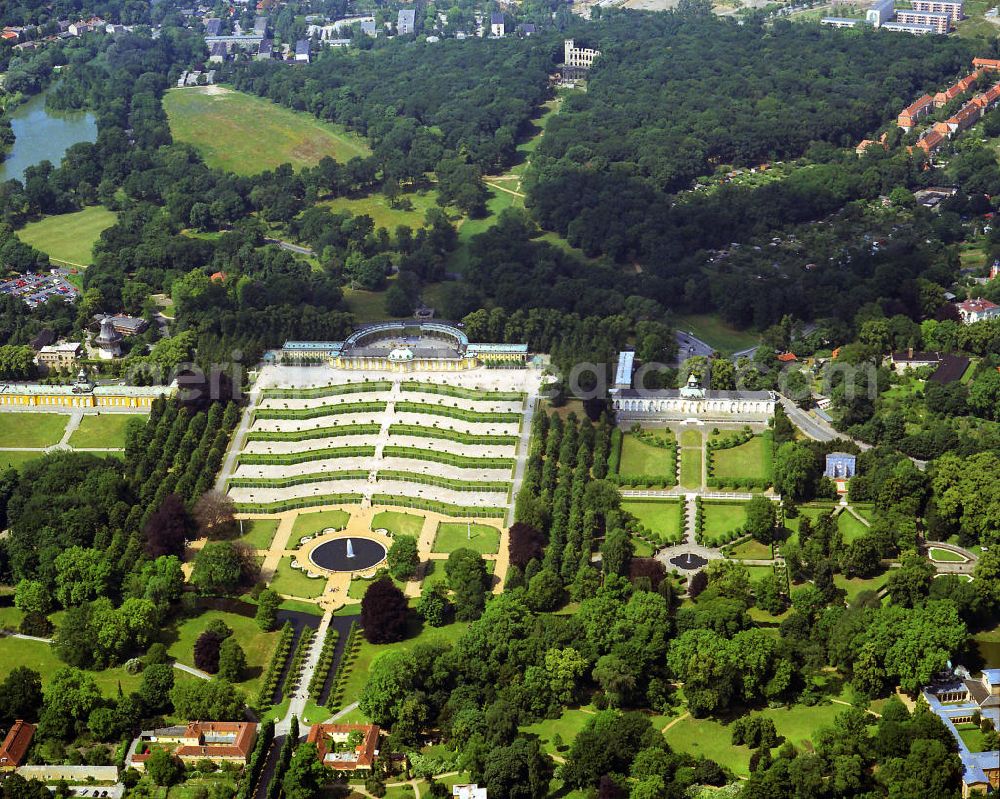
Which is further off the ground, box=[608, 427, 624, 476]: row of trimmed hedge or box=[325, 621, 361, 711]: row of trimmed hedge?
box=[608, 427, 624, 476]: row of trimmed hedge

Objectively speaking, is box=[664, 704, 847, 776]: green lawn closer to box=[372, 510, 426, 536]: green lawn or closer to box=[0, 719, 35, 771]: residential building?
box=[372, 510, 426, 536]: green lawn

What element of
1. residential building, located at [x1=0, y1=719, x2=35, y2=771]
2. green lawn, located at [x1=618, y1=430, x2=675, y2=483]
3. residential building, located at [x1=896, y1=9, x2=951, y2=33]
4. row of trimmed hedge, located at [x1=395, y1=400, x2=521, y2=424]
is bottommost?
residential building, located at [x1=0, y1=719, x2=35, y2=771]

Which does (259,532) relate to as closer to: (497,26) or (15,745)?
(15,745)

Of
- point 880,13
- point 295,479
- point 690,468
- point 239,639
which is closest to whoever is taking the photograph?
point 239,639

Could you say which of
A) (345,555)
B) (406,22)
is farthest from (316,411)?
(406,22)

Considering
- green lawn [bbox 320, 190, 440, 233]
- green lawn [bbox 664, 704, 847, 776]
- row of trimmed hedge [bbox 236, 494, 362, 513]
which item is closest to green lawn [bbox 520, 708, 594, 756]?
green lawn [bbox 664, 704, 847, 776]
